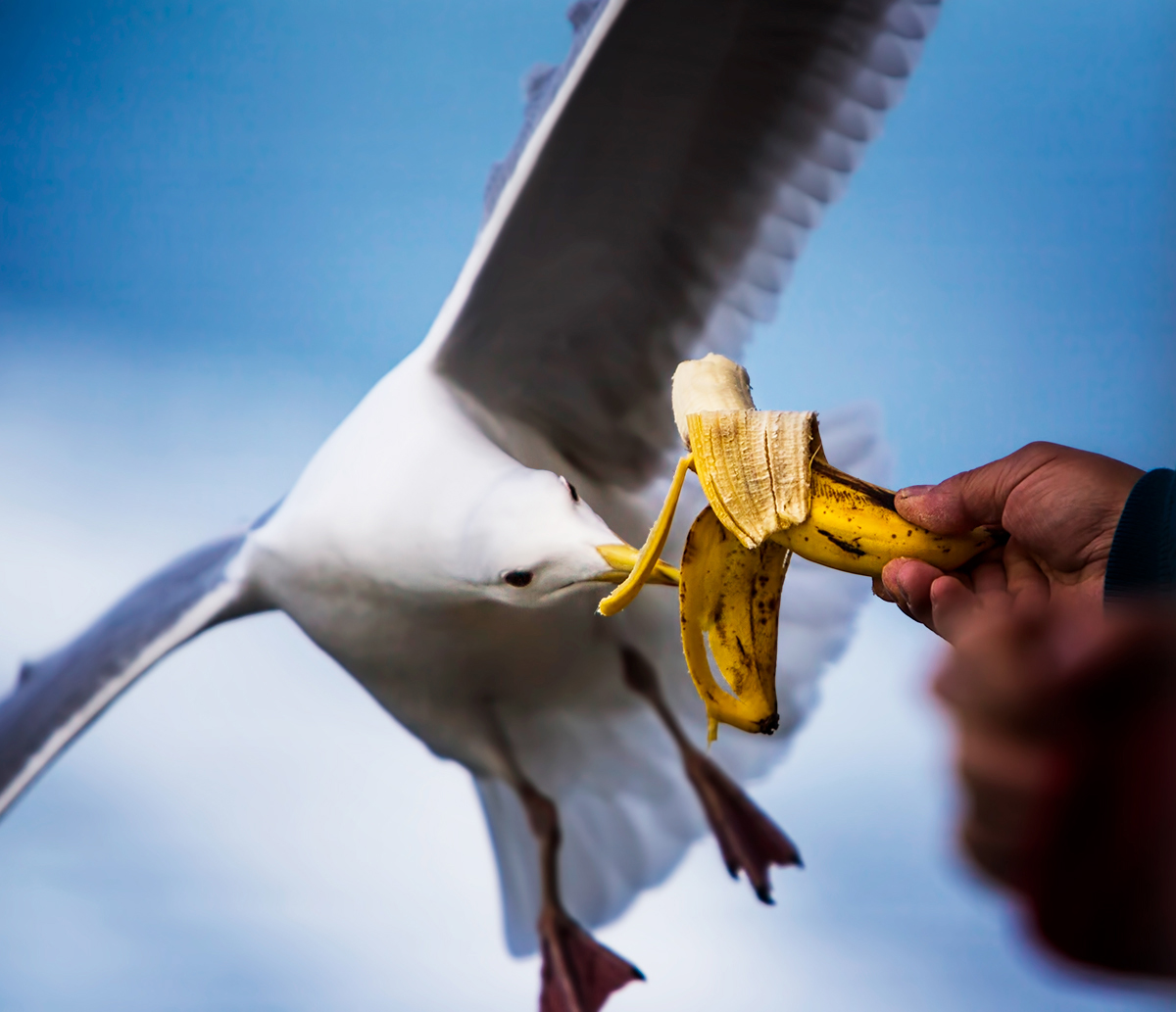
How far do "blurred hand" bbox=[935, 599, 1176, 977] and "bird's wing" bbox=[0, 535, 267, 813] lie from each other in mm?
1111

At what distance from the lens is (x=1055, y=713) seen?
0.21 metres

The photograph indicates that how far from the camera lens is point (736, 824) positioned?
59.4 inches

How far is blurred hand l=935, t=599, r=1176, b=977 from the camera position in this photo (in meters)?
0.21

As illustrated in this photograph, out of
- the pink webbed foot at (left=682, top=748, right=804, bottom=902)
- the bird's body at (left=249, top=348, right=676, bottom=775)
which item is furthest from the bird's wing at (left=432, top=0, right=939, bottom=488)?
the pink webbed foot at (left=682, top=748, right=804, bottom=902)

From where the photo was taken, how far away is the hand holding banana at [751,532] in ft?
2.44

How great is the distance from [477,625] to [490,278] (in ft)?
1.10

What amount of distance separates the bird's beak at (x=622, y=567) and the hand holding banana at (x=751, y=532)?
12mm

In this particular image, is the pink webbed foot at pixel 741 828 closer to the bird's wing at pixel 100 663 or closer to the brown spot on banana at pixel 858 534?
the bird's wing at pixel 100 663

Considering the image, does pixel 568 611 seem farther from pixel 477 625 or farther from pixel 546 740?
pixel 546 740

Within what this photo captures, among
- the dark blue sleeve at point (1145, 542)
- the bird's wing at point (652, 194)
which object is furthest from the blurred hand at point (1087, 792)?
the bird's wing at point (652, 194)

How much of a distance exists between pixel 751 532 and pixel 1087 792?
54 cm

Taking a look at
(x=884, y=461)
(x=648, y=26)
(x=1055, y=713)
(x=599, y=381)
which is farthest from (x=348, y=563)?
(x=1055, y=713)

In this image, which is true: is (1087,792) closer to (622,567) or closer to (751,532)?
(751,532)

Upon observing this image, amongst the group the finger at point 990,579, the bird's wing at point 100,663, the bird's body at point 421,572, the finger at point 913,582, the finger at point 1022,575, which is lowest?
the bird's wing at point 100,663
